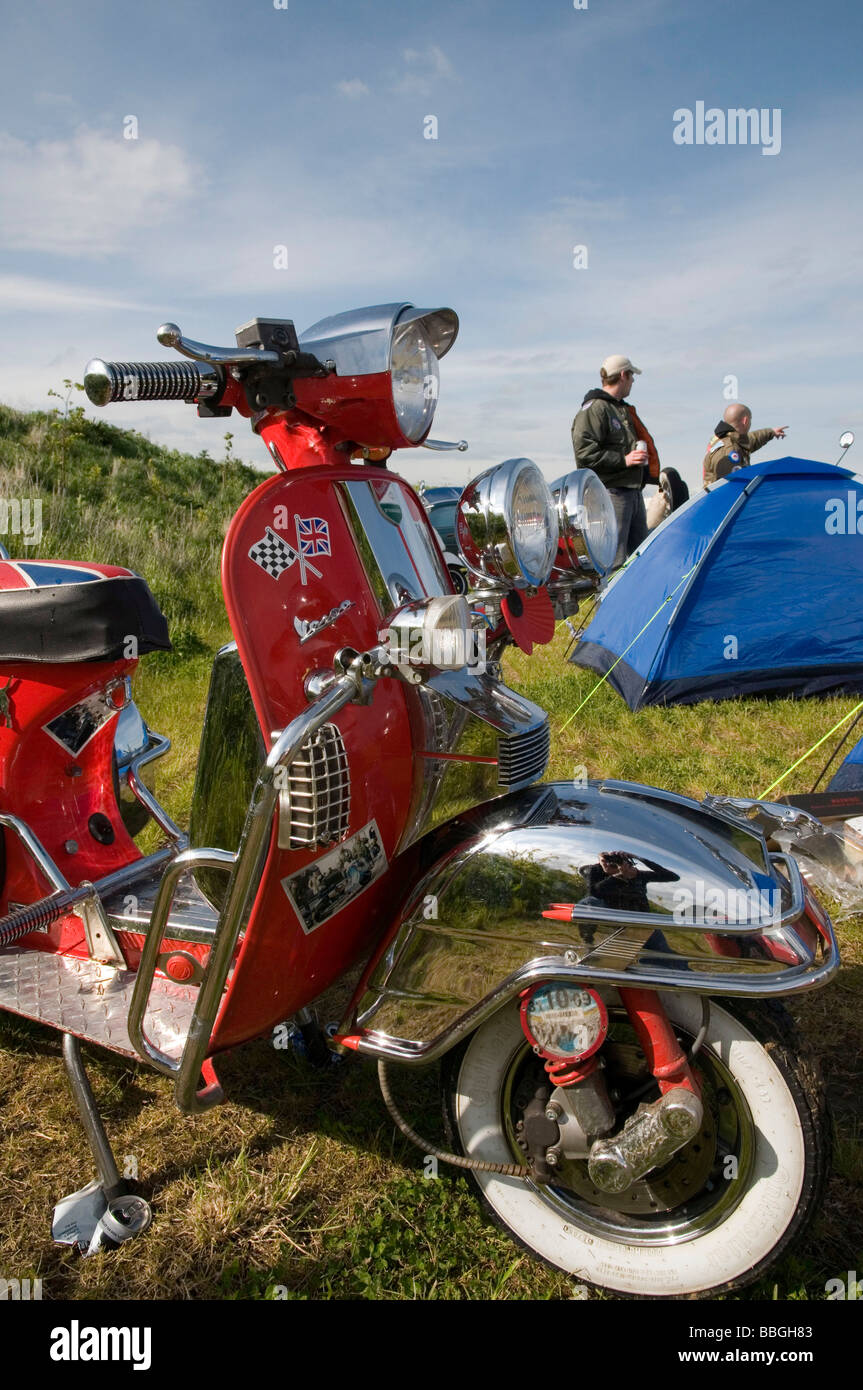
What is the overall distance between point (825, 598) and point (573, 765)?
6.94ft

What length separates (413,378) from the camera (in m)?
1.55

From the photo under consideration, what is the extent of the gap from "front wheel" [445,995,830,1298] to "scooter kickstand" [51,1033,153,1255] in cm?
77

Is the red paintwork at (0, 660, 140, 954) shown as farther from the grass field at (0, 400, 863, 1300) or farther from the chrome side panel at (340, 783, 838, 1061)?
the chrome side panel at (340, 783, 838, 1061)

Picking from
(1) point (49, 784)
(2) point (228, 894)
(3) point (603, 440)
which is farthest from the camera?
(3) point (603, 440)

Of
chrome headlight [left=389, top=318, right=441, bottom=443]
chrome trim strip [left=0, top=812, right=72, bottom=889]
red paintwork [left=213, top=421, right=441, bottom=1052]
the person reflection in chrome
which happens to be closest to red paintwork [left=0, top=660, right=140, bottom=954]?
chrome trim strip [left=0, top=812, right=72, bottom=889]

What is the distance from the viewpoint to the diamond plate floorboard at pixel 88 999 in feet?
6.30

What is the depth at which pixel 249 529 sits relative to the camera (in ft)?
4.92

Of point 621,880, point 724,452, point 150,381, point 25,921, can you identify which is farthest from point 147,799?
point 724,452

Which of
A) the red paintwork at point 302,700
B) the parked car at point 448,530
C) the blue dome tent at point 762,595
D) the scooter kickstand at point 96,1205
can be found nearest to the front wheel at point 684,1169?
the red paintwork at point 302,700

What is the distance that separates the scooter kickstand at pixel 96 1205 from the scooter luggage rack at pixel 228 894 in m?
0.40

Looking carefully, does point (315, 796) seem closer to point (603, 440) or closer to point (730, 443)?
point (603, 440)

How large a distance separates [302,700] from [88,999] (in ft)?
3.49

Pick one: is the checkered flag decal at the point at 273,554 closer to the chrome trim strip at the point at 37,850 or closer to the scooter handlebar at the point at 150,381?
the scooter handlebar at the point at 150,381
